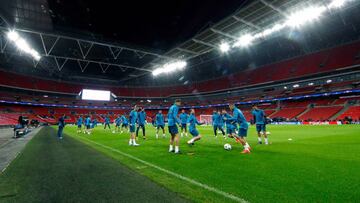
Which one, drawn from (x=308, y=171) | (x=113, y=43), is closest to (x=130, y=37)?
(x=113, y=43)

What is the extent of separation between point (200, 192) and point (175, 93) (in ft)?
237

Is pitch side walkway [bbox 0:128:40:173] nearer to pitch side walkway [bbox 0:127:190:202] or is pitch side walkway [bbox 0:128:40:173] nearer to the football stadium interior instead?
the football stadium interior

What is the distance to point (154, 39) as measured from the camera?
32.4m

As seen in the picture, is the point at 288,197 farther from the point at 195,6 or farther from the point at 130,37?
the point at 130,37

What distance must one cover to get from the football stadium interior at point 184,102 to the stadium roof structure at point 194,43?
0.27m

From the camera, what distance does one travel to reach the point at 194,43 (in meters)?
33.2

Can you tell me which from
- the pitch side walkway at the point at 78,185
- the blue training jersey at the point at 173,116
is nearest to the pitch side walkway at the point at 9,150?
the pitch side walkway at the point at 78,185

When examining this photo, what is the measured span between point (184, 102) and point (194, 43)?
40209 millimetres

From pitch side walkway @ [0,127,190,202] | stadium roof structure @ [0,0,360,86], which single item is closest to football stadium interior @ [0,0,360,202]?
pitch side walkway @ [0,127,190,202]

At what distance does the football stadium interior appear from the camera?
14.1ft

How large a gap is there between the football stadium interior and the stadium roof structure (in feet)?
0.88

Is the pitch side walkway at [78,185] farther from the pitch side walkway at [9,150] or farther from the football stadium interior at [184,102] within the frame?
the pitch side walkway at [9,150]

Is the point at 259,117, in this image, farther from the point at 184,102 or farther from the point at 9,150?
the point at 184,102

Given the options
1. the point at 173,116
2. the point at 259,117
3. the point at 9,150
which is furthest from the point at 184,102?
the point at 173,116
